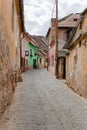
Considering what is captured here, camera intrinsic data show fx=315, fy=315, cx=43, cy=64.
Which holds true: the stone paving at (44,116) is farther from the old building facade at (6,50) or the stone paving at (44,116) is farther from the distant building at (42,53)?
the distant building at (42,53)

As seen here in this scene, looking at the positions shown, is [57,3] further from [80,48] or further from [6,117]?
[6,117]

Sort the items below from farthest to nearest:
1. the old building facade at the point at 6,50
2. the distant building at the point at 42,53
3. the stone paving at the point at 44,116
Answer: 1. the distant building at the point at 42,53
2. the old building facade at the point at 6,50
3. the stone paving at the point at 44,116

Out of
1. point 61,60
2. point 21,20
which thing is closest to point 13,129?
point 21,20

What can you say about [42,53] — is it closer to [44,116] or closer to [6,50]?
[6,50]

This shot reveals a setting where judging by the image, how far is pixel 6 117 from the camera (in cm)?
894

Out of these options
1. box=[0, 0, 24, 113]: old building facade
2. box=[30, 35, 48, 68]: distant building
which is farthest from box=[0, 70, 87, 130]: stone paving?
box=[30, 35, 48, 68]: distant building

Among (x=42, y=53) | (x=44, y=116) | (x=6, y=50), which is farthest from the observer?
(x=42, y=53)

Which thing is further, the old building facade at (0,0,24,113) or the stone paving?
the old building facade at (0,0,24,113)

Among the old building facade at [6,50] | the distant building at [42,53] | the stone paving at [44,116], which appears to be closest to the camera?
the stone paving at [44,116]

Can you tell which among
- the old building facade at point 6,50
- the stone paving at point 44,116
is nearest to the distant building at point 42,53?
the old building facade at point 6,50

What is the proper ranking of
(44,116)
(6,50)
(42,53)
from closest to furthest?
(44,116)
(6,50)
(42,53)

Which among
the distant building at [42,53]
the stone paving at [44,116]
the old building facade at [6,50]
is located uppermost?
the old building facade at [6,50]

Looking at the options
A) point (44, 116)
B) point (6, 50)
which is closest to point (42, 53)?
point (6, 50)

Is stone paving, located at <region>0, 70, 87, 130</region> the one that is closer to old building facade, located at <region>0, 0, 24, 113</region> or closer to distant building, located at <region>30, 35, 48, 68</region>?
old building facade, located at <region>0, 0, 24, 113</region>
